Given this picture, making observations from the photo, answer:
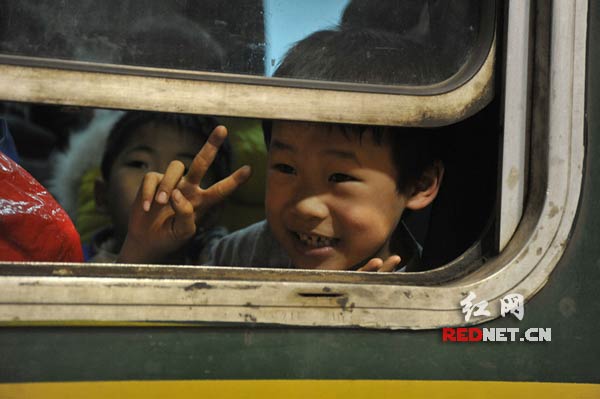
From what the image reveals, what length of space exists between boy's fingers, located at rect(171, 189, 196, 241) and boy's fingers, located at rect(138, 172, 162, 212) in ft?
0.16

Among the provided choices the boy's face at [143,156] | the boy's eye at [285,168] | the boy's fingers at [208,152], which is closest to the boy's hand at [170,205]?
the boy's fingers at [208,152]

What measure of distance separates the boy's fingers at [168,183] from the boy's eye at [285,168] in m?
0.21

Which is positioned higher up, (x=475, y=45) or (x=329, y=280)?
(x=475, y=45)

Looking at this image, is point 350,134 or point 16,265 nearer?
point 16,265

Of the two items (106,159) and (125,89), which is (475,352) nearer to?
(125,89)

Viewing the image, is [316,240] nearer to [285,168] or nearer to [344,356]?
[285,168]

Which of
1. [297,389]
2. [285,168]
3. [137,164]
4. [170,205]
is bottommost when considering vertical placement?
[297,389]

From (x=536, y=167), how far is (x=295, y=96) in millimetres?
451

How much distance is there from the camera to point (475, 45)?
4.85 feet

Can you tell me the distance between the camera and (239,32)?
4.66ft

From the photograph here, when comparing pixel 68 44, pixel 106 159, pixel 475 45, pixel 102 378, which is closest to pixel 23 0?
pixel 68 44

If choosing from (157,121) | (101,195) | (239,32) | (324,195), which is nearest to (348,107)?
(239,32)

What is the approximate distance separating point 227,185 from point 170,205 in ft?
0.43

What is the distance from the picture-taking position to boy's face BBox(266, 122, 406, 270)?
5.47 ft
